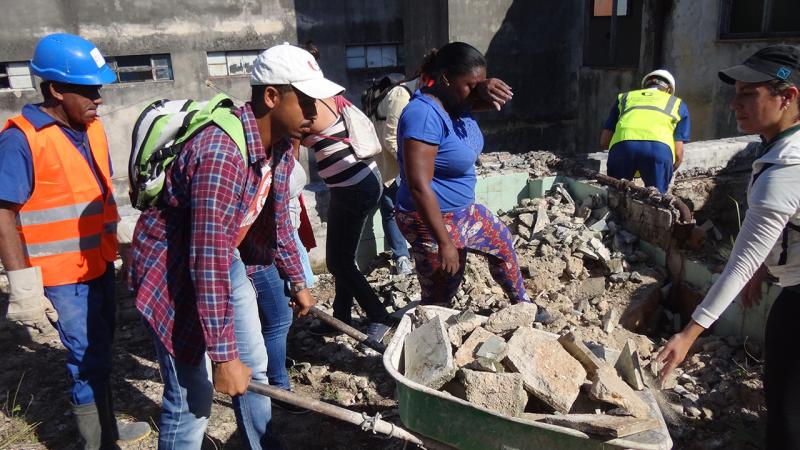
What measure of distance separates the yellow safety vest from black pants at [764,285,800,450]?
277 centimetres

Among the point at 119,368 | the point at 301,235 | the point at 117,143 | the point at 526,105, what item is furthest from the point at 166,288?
the point at 526,105

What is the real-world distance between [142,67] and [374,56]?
5.06 m

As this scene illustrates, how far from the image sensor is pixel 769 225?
7.12 ft

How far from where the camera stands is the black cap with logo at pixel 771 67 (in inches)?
87.5

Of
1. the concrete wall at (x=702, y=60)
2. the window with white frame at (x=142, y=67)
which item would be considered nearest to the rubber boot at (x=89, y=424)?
the concrete wall at (x=702, y=60)

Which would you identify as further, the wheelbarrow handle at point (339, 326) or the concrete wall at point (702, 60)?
the concrete wall at point (702, 60)

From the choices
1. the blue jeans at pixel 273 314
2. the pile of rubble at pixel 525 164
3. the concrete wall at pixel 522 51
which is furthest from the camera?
the concrete wall at pixel 522 51

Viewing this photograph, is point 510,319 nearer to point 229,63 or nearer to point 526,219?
point 526,219

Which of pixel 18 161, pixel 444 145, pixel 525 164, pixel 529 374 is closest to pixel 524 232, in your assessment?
pixel 525 164

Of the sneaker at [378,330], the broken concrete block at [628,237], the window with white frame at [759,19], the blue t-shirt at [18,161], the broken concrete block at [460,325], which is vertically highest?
the window with white frame at [759,19]

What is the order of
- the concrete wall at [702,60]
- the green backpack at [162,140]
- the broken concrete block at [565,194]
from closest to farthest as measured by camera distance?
the green backpack at [162,140] < the broken concrete block at [565,194] < the concrete wall at [702,60]

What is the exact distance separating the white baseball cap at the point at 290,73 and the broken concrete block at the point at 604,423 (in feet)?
4.73

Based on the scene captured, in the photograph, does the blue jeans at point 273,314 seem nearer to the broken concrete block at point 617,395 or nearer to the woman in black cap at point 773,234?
the broken concrete block at point 617,395

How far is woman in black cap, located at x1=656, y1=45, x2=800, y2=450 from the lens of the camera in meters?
2.17
